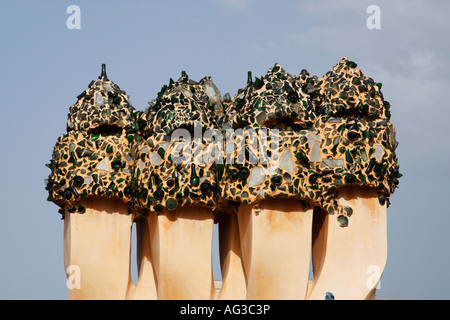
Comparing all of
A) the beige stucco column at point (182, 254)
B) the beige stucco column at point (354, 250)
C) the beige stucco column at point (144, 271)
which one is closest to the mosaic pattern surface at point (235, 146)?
the beige stucco column at point (354, 250)

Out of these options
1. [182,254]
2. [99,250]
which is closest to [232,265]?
[182,254]

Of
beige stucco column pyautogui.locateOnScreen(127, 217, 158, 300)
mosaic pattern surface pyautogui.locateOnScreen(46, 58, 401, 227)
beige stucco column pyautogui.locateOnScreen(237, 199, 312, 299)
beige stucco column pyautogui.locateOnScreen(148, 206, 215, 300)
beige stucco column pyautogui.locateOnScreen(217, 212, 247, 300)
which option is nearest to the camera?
beige stucco column pyautogui.locateOnScreen(237, 199, 312, 299)

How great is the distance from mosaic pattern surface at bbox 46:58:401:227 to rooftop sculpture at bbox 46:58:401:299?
25 mm

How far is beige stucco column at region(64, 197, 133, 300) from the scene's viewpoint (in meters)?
18.3

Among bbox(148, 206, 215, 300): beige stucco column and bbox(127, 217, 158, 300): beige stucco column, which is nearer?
bbox(148, 206, 215, 300): beige stucco column

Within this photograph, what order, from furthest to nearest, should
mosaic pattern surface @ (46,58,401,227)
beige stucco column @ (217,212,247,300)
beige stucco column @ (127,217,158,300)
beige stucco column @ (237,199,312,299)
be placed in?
beige stucco column @ (127,217,158,300), beige stucco column @ (217,212,247,300), mosaic pattern surface @ (46,58,401,227), beige stucco column @ (237,199,312,299)

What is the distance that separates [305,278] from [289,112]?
3077 millimetres

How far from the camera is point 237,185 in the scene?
17.2m

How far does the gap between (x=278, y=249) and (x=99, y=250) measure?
3621mm

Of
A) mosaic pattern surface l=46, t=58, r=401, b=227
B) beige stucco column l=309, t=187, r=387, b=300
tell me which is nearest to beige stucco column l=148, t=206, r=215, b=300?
mosaic pattern surface l=46, t=58, r=401, b=227

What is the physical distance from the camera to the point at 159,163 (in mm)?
17609

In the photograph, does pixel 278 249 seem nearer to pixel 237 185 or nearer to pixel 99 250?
pixel 237 185

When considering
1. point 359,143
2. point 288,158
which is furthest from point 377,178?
point 288,158

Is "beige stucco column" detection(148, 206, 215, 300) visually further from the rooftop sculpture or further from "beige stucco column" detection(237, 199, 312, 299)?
"beige stucco column" detection(237, 199, 312, 299)
